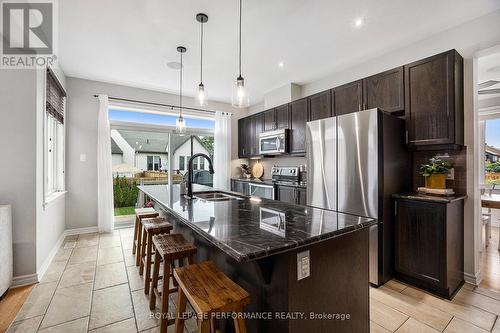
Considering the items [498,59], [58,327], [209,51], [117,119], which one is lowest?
[58,327]

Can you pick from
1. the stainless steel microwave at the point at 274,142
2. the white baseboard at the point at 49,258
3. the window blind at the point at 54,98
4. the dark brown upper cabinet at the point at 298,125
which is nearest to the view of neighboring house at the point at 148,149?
the window blind at the point at 54,98

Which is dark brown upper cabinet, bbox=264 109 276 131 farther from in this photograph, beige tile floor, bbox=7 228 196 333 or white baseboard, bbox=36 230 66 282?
white baseboard, bbox=36 230 66 282

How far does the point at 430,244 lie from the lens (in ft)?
7.34

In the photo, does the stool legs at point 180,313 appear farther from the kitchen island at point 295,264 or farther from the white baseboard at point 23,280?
the white baseboard at point 23,280

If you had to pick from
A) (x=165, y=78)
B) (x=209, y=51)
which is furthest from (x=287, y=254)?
(x=165, y=78)

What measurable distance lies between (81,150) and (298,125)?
386 cm

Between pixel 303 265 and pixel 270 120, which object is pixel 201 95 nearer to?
pixel 303 265

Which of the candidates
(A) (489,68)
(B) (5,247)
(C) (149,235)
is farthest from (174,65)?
(A) (489,68)

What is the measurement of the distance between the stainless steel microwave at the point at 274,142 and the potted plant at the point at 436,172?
7.07 ft

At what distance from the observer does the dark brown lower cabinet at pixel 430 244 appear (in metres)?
2.15

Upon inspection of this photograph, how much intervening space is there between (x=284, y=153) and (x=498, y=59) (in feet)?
9.73

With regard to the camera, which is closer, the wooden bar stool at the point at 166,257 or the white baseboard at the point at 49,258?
the wooden bar stool at the point at 166,257

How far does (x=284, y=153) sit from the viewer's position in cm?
423

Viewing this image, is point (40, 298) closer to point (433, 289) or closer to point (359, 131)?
point (359, 131)
